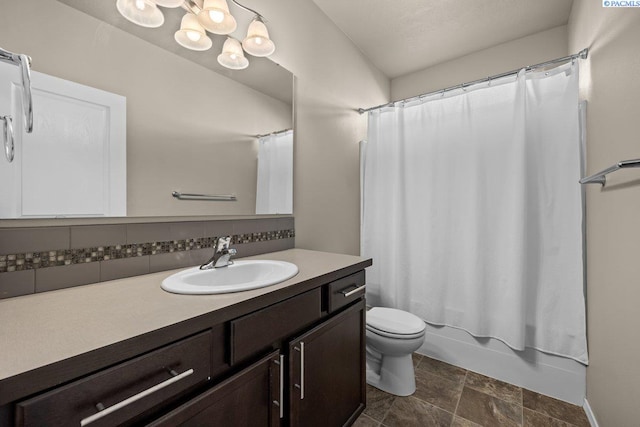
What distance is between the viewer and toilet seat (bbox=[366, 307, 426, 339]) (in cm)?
169

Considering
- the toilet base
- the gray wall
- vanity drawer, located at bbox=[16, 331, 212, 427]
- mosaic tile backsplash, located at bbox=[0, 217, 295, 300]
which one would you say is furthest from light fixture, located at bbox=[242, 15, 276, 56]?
the toilet base

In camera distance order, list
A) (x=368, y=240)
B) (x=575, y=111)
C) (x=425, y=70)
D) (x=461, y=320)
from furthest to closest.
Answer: (x=425, y=70), (x=368, y=240), (x=461, y=320), (x=575, y=111)

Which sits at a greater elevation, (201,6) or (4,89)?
(201,6)

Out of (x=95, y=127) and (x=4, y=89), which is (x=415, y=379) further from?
(x=4, y=89)

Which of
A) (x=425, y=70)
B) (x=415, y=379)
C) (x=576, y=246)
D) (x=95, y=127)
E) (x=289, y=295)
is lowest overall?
(x=415, y=379)

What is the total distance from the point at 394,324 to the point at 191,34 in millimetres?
1961

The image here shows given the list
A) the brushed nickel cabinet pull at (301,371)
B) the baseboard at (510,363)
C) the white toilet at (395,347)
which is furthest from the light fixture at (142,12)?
the baseboard at (510,363)

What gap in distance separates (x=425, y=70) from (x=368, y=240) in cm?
178

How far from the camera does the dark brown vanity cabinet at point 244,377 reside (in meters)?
0.55

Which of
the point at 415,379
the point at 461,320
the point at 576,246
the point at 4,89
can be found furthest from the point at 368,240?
the point at 4,89

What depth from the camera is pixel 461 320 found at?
2066 millimetres

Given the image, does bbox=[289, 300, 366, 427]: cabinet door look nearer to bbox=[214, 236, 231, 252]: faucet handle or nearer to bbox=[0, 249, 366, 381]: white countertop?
bbox=[0, 249, 366, 381]: white countertop

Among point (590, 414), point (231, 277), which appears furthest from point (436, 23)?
point (590, 414)

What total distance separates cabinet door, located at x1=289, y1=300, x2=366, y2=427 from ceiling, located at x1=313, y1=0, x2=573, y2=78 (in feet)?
6.66
